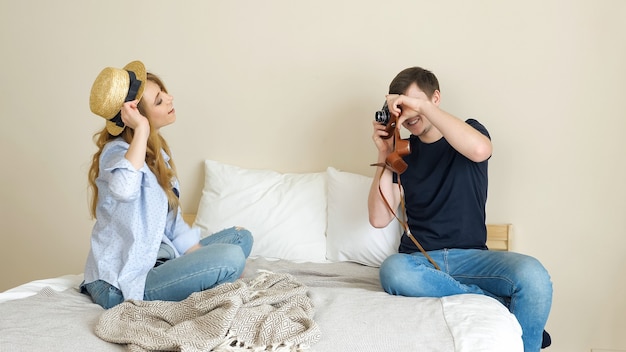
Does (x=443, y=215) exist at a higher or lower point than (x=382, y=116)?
lower

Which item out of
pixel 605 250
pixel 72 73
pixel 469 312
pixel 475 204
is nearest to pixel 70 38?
pixel 72 73

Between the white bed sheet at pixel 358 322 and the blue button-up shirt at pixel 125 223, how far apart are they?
0.37ft

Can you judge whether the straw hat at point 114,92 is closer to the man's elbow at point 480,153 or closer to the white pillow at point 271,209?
the white pillow at point 271,209

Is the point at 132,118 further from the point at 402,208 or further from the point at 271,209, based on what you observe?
the point at 402,208

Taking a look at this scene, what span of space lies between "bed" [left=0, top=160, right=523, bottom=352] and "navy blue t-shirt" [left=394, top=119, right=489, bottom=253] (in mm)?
201

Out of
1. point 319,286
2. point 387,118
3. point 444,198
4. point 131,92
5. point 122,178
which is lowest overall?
point 319,286

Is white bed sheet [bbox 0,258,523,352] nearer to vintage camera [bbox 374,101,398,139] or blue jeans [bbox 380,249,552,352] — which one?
blue jeans [bbox 380,249,552,352]

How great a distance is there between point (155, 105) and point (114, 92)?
0.21 m

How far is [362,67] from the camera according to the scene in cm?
249

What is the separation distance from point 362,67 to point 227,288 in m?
1.20

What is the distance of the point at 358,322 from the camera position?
1.54 metres

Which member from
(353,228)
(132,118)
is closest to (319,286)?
(353,228)

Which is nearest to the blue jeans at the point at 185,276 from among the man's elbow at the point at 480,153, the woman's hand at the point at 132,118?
the woman's hand at the point at 132,118

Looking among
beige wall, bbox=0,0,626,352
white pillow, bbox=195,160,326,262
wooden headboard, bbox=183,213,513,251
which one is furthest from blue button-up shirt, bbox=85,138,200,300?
wooden headboard, bbox=183,213,513,251
